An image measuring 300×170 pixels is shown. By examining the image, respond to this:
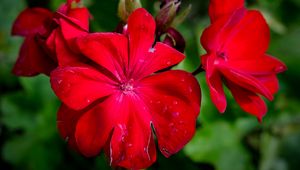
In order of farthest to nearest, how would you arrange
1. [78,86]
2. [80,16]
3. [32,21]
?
1. [32,21]
2. [80,16]
3. [78,86]

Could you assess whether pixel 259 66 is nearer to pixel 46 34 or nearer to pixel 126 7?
pixel 126 7

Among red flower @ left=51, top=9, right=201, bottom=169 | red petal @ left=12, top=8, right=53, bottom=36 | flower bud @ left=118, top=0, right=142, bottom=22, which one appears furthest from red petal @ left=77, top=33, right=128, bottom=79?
red petal @ left=12, top=8, right=53, bottom=36

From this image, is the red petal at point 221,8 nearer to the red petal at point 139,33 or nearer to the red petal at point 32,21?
the red petal at point 139,33

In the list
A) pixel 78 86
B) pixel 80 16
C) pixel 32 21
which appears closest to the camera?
pixel 78 86

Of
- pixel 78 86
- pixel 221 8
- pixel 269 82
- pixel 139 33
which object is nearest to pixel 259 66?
pixel 269 82

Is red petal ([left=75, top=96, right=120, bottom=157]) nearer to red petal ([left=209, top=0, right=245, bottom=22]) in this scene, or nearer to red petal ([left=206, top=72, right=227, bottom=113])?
red petal ([left=206, top=72, right=227, bottom=113])

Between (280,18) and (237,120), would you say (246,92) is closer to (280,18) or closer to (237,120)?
(237,120)
